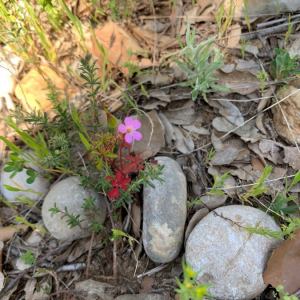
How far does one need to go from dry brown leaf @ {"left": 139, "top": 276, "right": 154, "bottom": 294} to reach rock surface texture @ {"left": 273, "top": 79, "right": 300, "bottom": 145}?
5.30ft

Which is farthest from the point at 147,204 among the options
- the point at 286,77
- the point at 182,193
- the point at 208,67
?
the point at 286,77

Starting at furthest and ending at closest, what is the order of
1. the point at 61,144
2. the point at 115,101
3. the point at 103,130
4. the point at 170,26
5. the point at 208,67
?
the point at 170,26, the point at 115,101, the point at 103,130, the point at 208,67, the point at 61,144

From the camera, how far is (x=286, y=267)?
1881 mm

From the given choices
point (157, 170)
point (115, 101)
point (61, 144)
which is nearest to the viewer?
point (157, 170)

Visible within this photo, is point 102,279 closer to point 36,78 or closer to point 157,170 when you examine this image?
point 157,170

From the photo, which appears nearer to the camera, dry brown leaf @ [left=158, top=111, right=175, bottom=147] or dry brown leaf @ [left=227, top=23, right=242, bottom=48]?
dry brown leaf @ [left=158, top=111, right=175, bottom=147]

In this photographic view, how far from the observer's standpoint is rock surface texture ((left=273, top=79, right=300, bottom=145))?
7.61 feet

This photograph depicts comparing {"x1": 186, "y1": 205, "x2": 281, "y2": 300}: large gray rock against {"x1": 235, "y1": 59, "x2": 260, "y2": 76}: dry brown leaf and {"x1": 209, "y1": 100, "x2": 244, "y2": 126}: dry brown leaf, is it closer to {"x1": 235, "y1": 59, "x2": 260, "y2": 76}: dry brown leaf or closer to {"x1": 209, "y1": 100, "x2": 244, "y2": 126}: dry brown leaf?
{"x1": 209, "y1": 100, "x2": 244, "y2": 126}: dry brown leaf

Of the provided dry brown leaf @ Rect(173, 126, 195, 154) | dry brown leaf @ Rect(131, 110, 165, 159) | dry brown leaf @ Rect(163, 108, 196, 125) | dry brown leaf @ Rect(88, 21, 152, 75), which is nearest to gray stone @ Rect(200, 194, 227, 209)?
dry brown leaf @ Rect(173, 126, 195, 154)

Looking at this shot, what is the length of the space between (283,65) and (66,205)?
2.18 meters

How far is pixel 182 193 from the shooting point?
218 cm

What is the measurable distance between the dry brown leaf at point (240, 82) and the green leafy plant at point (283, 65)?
0.18 m

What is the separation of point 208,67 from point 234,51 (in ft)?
1.91

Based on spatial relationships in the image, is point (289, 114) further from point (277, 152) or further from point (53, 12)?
point (53, 12)
